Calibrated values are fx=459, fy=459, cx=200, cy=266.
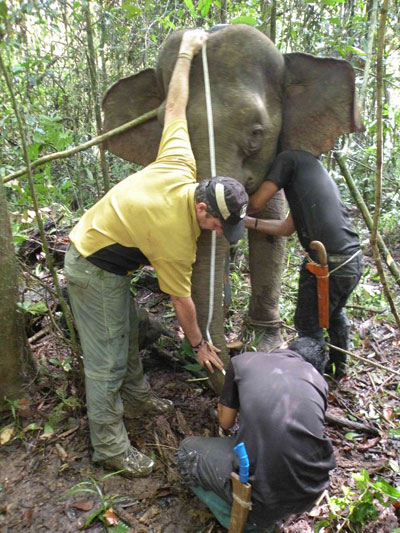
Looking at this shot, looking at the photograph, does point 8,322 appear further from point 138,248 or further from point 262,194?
point 262,194

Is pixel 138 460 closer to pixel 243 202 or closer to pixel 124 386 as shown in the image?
pixel 124 386

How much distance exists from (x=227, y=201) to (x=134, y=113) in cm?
173

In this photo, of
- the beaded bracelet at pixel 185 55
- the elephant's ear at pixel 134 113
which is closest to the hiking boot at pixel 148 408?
the elephant's ear at pixel 134 113

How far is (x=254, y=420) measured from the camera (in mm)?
2242

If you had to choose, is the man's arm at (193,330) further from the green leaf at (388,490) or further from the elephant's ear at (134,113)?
the elephant's ear at (134,113)

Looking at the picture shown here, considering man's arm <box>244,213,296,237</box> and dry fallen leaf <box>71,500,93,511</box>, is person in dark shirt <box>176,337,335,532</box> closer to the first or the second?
dry fallen leaf <box>71,500,93,511</box>

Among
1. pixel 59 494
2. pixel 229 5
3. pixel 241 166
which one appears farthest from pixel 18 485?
pixel 229 5

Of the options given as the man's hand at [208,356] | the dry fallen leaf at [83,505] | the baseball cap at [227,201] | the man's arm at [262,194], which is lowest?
the dry fallen leaf at [83,505]

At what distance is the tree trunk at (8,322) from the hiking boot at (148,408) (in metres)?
0.77

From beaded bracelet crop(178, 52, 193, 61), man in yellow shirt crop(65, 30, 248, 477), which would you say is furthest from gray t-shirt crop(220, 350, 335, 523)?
beaded bracelet crop(178, 52, 193, 61)

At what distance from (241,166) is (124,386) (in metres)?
1.78

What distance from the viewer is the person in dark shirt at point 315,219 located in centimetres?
324

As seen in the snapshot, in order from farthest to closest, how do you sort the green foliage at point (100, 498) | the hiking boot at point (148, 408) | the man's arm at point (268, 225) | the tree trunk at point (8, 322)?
the man's arm at point (268, 225) < the hiking boot at point (148, 408) < the tree trunk at point (8, 322) < the green foliage at point (100, 498)

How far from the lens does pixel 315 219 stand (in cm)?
327
